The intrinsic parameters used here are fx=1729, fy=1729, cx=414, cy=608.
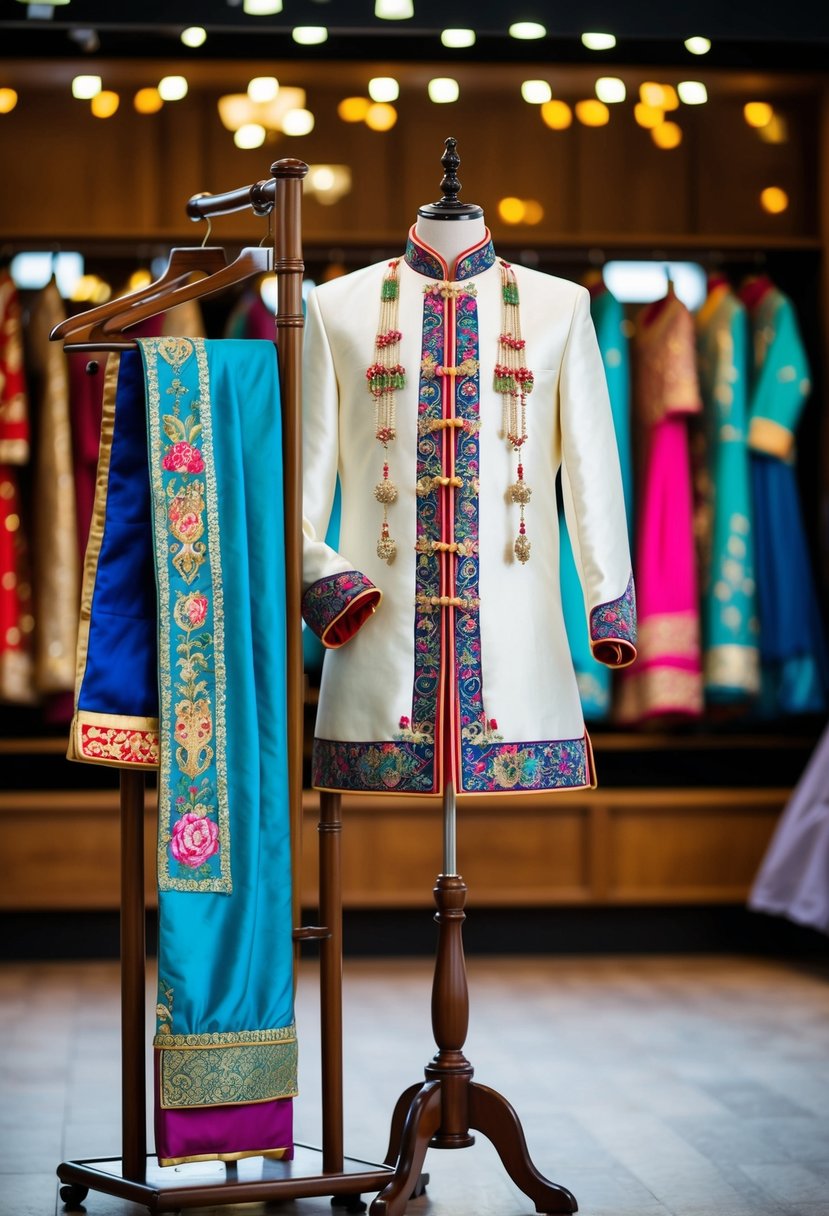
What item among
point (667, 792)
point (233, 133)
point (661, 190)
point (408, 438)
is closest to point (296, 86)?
point (233, 133)

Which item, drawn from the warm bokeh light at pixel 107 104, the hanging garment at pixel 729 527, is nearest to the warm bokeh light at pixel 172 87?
the warm bokeh light at pixel 107 104

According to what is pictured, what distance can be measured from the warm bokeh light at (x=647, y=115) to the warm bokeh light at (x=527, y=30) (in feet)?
2.53

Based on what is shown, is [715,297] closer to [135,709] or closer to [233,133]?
[233,133]

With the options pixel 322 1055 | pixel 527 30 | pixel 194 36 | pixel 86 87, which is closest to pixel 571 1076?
pixel 322 1055

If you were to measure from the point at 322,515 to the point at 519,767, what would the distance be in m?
0.47

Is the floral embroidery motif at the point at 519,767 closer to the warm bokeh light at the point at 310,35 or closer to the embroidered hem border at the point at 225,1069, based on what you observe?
the embroidered hem border at the point at 225,1069

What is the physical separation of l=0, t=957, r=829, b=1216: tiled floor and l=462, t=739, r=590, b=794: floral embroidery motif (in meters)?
0.63

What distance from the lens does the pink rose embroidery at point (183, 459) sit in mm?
2381

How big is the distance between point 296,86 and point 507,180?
65 cm

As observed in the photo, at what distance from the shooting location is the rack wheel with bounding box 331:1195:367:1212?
2.49 meters

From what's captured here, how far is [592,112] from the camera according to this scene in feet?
16.3

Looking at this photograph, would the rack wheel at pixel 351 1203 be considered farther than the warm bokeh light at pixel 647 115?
No

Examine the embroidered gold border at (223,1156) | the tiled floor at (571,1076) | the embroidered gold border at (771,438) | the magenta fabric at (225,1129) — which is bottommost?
the tiled floor at (571,1076)

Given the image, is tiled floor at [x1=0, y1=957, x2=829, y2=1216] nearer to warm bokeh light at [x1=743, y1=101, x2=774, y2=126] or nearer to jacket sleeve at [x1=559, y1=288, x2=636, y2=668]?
jacket sleeve at [x1=559, y1=288, x2=636, y2=668]
